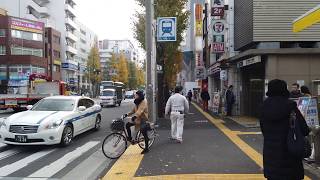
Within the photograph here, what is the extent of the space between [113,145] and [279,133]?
6.30 meters

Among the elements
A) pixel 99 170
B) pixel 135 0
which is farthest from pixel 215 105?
pixel 99 170

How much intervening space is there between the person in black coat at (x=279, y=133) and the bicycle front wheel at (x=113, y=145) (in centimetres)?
599

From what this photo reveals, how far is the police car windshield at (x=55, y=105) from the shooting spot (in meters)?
14.2

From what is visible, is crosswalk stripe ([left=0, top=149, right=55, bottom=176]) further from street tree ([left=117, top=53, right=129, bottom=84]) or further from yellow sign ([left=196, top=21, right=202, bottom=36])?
street tree ([left=117, top=53, right=129, bottom=84])

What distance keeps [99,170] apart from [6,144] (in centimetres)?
468

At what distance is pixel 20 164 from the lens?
10.4 m

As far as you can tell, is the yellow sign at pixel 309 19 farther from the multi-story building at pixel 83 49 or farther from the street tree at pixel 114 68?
the multi-story building at pixel 83 49

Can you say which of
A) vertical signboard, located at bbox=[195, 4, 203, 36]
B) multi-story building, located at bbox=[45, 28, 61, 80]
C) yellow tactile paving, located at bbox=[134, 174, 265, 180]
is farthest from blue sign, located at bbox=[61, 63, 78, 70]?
yellow tactile paving, located at bbox=[134, 174, 265, 180]

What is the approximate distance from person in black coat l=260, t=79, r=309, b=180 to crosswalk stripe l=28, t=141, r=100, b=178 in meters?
5.32

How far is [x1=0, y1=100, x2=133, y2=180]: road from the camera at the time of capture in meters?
9.15

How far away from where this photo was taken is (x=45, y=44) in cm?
8188

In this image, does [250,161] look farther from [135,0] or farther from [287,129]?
[135,0]

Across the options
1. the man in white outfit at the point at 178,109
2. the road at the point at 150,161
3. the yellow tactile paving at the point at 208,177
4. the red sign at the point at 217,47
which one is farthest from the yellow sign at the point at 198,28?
the yellow tactile paving at the point at 208,177

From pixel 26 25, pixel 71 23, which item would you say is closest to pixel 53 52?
pixel 26 25
